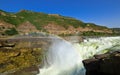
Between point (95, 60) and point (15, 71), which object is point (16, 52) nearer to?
point (15, 71)

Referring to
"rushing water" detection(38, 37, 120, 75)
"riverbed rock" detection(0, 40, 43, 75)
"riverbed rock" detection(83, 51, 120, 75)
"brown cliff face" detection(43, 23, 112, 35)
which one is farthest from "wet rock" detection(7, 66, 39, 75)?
"brown cliff face" detection(43, 23, 112, 35)

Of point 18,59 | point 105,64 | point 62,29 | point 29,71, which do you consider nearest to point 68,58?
point 29,71

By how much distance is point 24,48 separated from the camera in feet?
80.6

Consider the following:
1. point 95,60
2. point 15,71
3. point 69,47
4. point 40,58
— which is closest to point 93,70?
point 95,60

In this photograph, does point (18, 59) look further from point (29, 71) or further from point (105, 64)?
point (105, 64)

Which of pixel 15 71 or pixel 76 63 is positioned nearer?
pixel 76 63

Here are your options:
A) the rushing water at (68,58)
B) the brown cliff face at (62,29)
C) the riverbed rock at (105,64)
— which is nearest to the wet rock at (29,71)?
the rushing water at (68,58)

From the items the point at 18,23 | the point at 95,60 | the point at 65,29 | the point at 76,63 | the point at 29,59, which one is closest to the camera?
the point at 95,60

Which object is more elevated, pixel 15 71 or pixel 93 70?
pixel 93 70

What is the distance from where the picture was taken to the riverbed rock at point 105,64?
9704 mm

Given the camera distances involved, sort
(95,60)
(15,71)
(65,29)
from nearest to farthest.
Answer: (95,60), (15,71), (65,29)

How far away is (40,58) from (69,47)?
514cm

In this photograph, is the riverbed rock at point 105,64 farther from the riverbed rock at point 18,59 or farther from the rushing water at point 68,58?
the riverbed rock at point 18,59

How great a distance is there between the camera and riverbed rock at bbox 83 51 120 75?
970 cm
